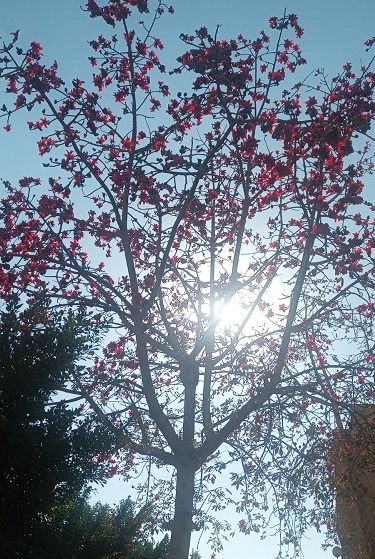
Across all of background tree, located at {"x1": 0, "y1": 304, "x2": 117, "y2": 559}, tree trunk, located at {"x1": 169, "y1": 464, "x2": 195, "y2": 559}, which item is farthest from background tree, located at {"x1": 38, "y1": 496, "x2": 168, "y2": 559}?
tree trunk, located at {"x1": 169, "y1": 464, "x2": 195, "y2": 559}

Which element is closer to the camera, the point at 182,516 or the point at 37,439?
the point at 37,439

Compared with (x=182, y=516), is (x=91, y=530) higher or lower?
lower

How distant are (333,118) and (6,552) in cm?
648

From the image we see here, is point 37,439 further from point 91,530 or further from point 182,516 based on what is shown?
point 182,516

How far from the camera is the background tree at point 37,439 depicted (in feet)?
7.97

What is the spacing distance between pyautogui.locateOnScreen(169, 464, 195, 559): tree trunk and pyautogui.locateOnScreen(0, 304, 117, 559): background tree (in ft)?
14.2

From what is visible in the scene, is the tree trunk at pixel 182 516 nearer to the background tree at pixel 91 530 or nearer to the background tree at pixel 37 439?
the background tree at pixel 91 530

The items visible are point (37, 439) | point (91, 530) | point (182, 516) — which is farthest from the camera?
point (182, 516)

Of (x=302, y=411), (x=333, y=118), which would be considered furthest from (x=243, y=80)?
(x=302, y=411)

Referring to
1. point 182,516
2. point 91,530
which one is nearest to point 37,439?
point 91,530

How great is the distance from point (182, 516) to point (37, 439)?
4896 millimetres

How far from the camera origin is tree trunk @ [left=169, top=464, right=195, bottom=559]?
668 centimetres

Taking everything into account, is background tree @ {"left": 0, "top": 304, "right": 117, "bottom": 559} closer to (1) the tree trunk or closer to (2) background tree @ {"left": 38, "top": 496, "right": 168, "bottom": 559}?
(2) background tree @ {"left": 38, "top": 496, "right": 168, "bottom": 559}

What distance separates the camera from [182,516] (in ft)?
22.6
